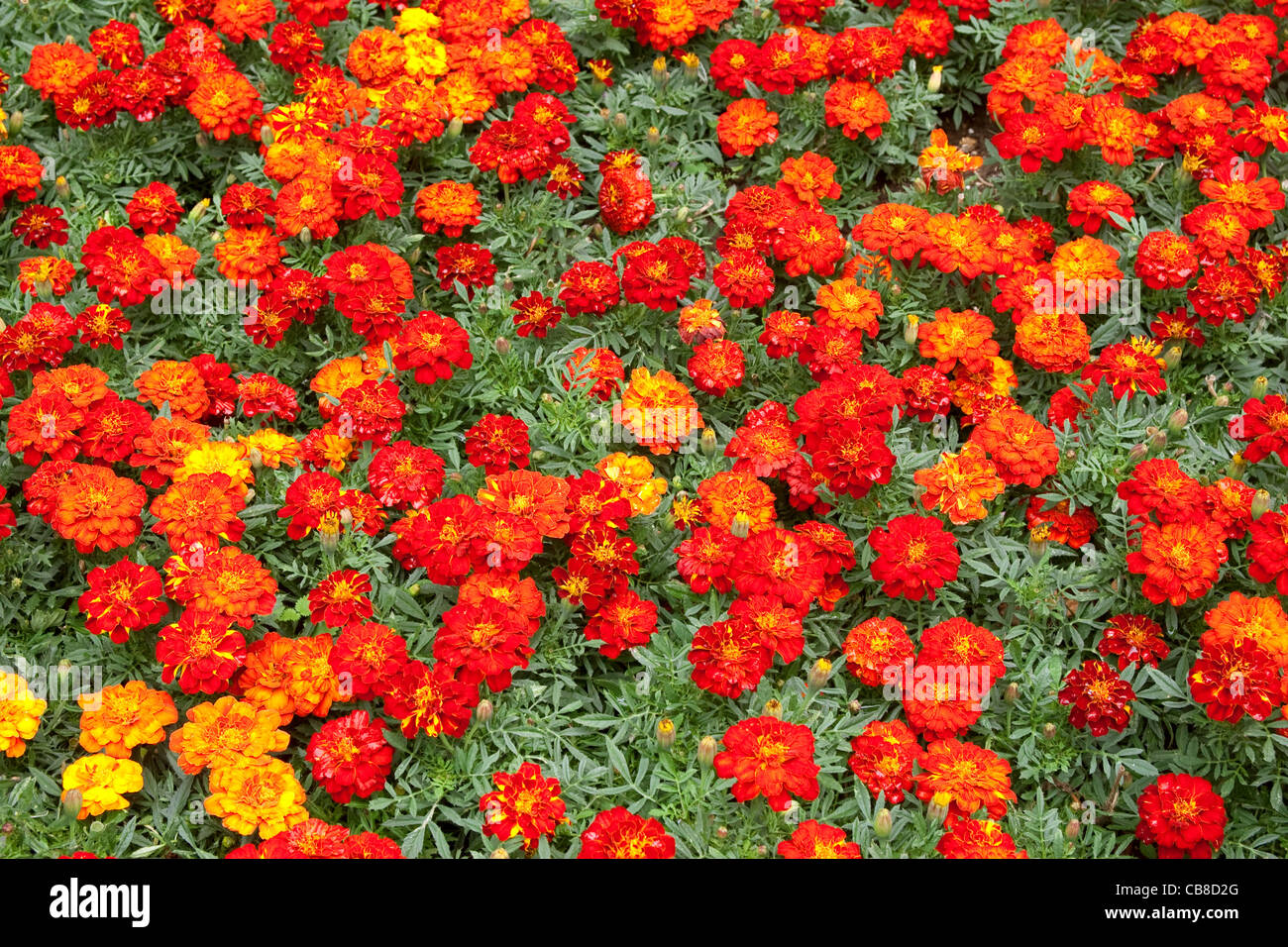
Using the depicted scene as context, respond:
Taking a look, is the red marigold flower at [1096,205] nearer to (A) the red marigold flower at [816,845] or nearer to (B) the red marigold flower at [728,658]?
(B) the red marigold flower at [728,658]

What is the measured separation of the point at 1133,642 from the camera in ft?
12.6

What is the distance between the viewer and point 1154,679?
3.81m

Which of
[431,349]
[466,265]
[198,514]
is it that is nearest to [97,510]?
[198,514]

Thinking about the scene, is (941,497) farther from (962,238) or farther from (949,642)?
(962,238)

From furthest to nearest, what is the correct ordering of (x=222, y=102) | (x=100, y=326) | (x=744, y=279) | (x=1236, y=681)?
(x=222, y=102) < (x=744, y=279) < (x=100, y=326) < (x=1236, y=681)

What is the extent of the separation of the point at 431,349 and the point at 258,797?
161cm

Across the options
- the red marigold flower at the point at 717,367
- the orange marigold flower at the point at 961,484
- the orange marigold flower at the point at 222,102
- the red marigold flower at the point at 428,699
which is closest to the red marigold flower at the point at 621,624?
the red marigold flower at the point at 428,699

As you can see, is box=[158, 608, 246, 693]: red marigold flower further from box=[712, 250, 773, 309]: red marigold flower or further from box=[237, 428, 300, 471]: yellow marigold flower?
box=[712, 250, 773, 309]: red marigold flower

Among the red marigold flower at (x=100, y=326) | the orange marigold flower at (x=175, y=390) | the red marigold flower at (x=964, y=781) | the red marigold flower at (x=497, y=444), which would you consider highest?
the red marigold flower at (x=100, y=326)

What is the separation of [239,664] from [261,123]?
2484 mm

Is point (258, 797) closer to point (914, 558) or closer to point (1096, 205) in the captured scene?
point (914, 558)

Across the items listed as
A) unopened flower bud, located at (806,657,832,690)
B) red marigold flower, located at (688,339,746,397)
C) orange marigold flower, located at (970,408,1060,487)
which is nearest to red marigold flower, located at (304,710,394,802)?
unopened flower bud, located at (806,657,832,690)

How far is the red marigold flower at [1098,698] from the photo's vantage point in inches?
143

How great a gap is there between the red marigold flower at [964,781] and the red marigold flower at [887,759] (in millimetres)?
47
